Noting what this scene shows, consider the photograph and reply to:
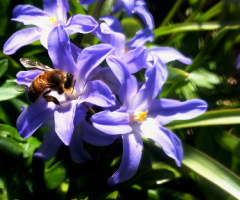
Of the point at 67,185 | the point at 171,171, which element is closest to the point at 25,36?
the point at 67,185

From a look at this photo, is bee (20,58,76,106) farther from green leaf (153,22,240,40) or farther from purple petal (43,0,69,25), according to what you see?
green leaf (153,22,240,40)

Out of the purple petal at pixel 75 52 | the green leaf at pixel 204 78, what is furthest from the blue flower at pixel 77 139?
the green leaf at pixel 204 78

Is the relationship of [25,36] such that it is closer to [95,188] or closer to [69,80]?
[69,80]

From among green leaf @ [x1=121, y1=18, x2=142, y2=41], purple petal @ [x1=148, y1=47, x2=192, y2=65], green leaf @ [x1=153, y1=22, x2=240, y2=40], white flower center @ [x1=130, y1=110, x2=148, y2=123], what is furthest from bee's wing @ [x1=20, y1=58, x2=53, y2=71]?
green leaf @ [x1=153, y1=22, x2=240, y2=40]

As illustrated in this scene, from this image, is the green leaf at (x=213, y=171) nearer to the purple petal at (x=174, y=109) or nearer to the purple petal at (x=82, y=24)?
the purple petal at (x=174, y=109)

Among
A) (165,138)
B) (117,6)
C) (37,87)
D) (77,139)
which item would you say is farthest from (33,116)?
(117,6)

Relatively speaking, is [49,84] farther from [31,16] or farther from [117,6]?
[117,6]

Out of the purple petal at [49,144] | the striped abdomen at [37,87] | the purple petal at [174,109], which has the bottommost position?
the purple petal at [49,144]
